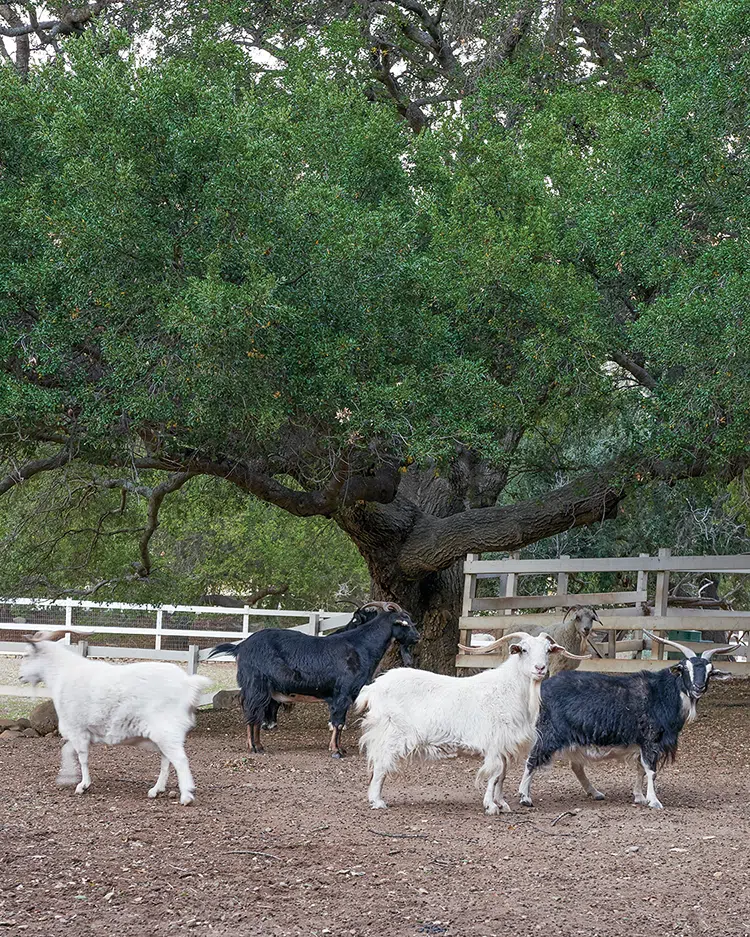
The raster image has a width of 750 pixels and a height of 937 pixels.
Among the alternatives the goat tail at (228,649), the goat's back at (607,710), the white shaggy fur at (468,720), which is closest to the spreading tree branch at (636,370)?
the goat's back at (607,710)

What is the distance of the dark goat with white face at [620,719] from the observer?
8219mm

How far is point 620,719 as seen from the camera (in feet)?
27.0

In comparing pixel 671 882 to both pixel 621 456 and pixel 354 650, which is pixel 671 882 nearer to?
pixel 354 650

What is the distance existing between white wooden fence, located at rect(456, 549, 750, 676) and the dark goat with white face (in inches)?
161

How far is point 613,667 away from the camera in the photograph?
1305cm

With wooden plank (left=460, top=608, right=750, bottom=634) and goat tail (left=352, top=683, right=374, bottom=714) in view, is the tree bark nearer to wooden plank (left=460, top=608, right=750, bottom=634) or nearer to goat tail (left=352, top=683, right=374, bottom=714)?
wooden plank (left=460, top=608, right=750, bottom=634)

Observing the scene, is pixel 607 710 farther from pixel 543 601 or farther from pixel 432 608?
pixel 432 608

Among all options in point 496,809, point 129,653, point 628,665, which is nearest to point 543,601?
point 628,665

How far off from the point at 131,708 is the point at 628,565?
310 inches

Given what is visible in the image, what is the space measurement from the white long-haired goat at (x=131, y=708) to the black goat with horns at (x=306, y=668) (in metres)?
2.63

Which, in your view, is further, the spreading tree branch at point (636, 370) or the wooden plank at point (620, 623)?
the wooden plank at point (620, 623)

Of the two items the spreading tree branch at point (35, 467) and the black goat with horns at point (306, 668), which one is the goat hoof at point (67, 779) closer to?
the black goat with horns at point (306, 668)

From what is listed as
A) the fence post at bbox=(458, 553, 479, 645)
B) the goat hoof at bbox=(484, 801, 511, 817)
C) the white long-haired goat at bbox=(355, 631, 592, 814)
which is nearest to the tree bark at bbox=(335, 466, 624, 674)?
the fence post at bbox=(458, 553, 479, 645)

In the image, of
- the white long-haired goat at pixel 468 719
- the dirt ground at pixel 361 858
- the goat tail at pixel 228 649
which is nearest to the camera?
the dirt ground at pixel 361 858
